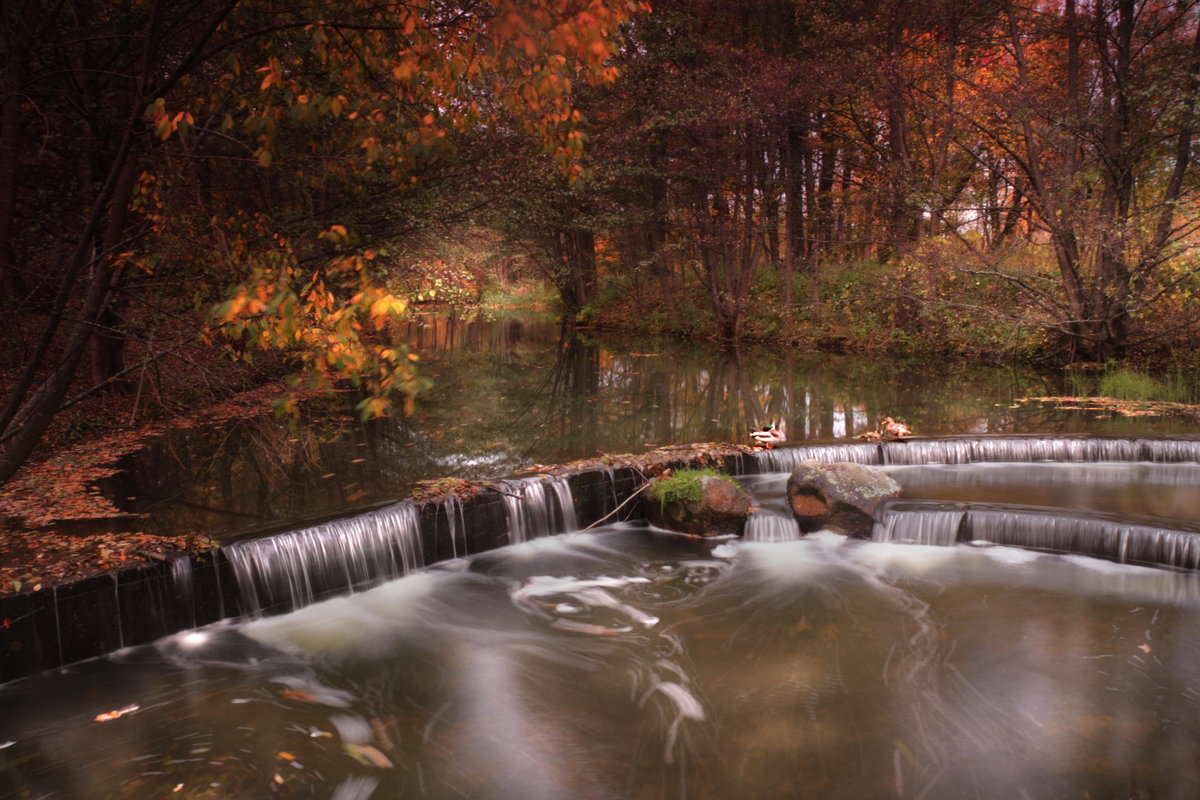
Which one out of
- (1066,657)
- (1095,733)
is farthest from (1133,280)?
(1095,733)

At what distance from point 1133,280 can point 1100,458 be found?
22.5 ft

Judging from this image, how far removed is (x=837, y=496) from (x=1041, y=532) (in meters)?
2.24

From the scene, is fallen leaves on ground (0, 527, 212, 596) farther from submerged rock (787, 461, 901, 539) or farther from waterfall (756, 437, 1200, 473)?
waterfall (756, 437, 1200, 473)

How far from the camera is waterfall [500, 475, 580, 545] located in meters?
9.41

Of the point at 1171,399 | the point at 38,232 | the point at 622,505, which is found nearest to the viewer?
the point at 622,505

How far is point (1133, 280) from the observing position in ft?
53.5

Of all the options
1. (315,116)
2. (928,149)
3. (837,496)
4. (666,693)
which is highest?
(928,149)

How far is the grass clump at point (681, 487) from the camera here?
948 centimetres

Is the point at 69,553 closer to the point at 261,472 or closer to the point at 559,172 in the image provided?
the point at 261,472

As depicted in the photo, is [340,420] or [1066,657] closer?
[1066,657]

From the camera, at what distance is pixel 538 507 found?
9.64m

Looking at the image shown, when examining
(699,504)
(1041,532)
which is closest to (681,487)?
(699,504)

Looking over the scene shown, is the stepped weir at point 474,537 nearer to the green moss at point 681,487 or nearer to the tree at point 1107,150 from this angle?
the green moss at point 681,487

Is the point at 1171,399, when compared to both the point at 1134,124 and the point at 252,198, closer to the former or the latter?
the point at 1134,124
